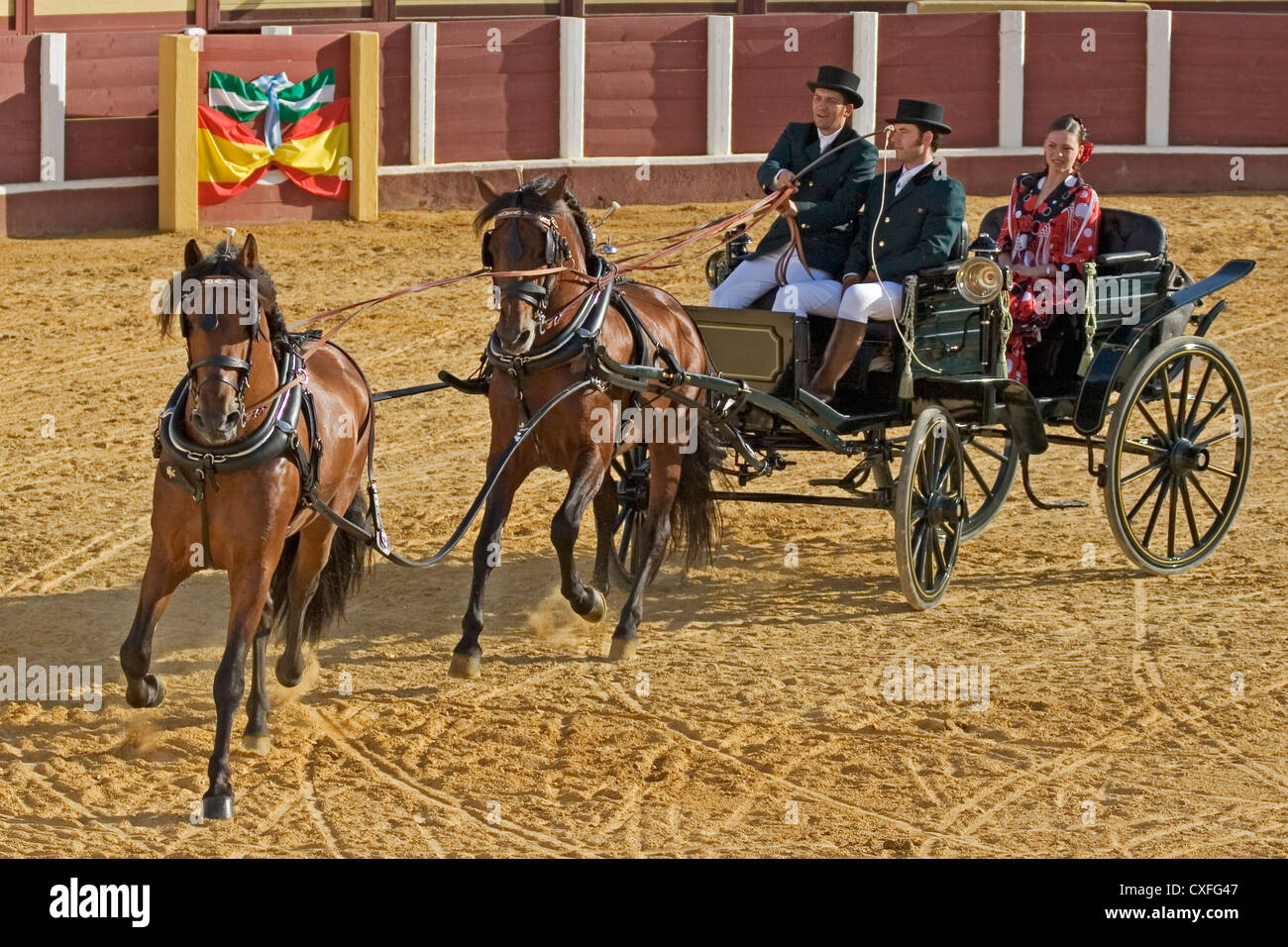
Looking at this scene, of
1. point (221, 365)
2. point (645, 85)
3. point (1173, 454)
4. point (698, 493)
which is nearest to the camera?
point (221, 365)

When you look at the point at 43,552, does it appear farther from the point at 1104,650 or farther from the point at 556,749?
the point at 1104,650

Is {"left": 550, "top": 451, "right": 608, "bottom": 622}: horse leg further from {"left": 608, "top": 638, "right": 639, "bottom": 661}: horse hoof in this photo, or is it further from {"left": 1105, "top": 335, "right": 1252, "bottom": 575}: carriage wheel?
{"left": 1105, "top": 335, "right": 1252, "bottom": 575}: carriage wheel

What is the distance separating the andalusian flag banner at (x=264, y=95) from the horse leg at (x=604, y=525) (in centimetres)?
838

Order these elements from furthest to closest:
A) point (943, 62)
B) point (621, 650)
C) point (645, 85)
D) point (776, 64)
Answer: point (943, 62) < point (776, 64) < point (645, 85) < point (621, 650)

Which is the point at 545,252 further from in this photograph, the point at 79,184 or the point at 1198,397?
the point at 79,184

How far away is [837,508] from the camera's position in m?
11.1

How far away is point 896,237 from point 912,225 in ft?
0.31

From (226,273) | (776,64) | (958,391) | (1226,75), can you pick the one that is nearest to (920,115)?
(958,391)

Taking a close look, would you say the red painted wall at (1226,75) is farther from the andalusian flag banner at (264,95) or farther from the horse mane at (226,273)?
the horse mane at (226,273)

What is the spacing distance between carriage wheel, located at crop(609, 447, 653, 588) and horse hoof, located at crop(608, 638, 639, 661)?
0.61m

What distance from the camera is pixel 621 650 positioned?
8.43m

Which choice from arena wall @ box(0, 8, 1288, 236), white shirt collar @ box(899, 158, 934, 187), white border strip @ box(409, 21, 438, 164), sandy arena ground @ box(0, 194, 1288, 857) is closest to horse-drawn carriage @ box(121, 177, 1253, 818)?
sandy arena ground @ box(0, 194, 1288, 857)

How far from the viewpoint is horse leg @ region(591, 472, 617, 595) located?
358 inches

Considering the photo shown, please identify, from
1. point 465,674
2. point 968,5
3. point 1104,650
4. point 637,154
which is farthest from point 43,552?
point 968,5
